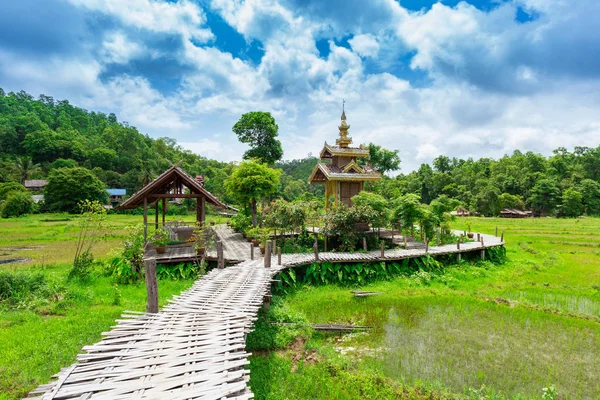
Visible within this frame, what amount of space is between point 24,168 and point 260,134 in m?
46.7


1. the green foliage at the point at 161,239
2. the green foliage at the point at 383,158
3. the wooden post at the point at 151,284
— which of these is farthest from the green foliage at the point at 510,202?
the wooden post at the point at 151,284

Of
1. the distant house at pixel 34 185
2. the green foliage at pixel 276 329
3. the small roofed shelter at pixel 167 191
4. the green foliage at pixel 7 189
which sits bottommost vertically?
the green foliage at pixel 276 329

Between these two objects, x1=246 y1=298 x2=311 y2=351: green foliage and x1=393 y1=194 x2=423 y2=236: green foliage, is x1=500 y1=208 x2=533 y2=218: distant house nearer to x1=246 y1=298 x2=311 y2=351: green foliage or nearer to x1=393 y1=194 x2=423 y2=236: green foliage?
x1=393 y1=194 x2=423 y2=236: green foliage

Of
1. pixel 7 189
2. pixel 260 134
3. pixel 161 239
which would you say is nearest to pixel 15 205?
pixel 7 189

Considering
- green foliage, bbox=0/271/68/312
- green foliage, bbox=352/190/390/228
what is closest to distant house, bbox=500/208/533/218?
green foliage, bbox=352/190/390/228

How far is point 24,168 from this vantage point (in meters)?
49.7

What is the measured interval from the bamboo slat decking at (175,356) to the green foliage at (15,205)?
39.8 meters

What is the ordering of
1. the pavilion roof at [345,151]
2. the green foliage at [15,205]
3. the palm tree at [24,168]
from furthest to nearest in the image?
the palm tree at [24,168]
the green foliage at [15,205]
the pavilion roof at [345,151]

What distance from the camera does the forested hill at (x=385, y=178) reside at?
157 feet

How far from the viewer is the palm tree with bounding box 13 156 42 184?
48344 mm

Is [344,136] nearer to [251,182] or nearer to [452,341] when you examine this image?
[251,182]

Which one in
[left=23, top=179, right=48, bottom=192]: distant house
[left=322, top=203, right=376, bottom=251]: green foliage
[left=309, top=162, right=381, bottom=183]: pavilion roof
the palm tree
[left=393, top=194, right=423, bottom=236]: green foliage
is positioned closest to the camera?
[left=322, top=203, right=376, bottom=251]: green foliage

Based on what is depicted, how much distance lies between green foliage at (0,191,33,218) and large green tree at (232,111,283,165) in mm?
28400

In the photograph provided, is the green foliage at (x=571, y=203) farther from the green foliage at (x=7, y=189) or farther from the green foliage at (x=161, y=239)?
the green foliage at (x=7, y=189)
